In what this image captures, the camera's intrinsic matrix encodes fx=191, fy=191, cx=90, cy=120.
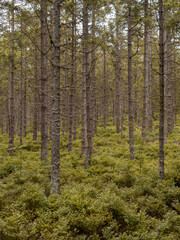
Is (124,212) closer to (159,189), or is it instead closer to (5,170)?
(159,189)

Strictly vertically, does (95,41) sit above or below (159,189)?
above

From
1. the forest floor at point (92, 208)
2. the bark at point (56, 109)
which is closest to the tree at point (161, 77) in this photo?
the forest floor at point (92, 208)

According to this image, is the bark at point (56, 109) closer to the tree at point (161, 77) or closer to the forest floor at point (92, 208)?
the forest floor at point (92, 208)

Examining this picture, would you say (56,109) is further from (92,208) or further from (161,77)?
(161,77)

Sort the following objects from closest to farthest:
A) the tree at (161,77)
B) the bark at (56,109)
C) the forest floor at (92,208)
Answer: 1. the forest floor at (92,208)
2. the bark at (56,109)
3. the tree at (161,77)

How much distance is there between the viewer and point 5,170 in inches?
365

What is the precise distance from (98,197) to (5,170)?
546 centimetres

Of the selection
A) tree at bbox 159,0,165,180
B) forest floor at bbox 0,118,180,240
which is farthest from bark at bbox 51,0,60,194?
tree at bbox 159,0,165,180

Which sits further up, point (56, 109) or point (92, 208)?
point (56, 109)

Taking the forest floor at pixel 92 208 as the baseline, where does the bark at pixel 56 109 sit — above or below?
above

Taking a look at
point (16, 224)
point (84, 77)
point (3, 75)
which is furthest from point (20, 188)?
point (3, 75)

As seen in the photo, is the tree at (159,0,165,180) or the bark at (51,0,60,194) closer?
the bark at (51,0,60,194)

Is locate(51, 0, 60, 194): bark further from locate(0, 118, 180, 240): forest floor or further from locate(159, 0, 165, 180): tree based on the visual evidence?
locate(159, 0, 165, 180): tree

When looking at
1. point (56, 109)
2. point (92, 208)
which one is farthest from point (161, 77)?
point (92, 208)
